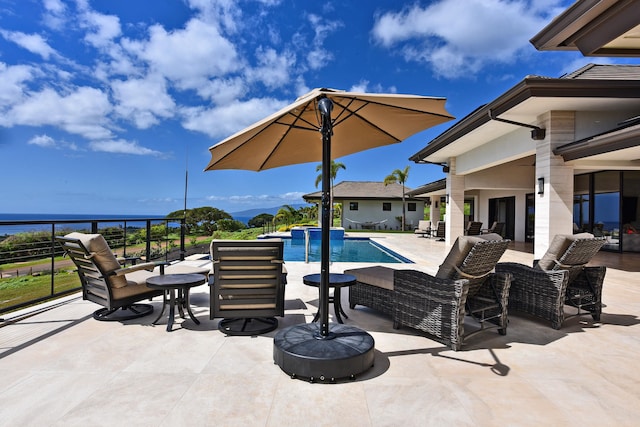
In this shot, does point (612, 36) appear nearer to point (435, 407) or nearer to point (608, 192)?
point (435, 407)

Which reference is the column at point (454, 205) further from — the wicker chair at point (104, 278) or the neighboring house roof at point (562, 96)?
the wicker chair at point (104, 278)

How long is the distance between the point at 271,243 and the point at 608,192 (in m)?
13.5

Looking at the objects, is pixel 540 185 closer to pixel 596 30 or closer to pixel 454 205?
pixel 454 205

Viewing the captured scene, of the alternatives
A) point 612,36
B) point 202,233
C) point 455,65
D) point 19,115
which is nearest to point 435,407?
point 612,36

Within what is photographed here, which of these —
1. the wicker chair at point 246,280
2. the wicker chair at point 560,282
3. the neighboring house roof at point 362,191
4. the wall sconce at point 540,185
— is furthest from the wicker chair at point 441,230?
the wicker chair at point 246,280

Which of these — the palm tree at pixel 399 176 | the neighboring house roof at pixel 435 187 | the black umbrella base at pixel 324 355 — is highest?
the palm tree at pixel 399 176

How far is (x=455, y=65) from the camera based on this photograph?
23062 millimetres

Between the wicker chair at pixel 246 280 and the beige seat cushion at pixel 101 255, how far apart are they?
119 cm

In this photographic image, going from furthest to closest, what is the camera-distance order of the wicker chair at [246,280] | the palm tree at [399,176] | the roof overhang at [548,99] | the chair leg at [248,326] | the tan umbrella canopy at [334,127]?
1. the palm tree at [399,176]
2. the roof overhang at [548,99]
3. the chair leg at [248,326]
4. the wicker chair at [246,280]
5. the tan umbrella canopy at [334,127]

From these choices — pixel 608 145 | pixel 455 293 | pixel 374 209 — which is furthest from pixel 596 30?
pixel 374 209

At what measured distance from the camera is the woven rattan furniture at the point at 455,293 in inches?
126

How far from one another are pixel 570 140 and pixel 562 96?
138 cm

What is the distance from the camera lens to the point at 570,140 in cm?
773

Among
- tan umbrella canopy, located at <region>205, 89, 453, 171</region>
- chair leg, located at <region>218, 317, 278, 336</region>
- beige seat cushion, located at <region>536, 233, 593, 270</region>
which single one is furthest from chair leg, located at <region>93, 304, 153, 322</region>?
beige seat cushion, located at <region>536, 233, 593, 270</region>
